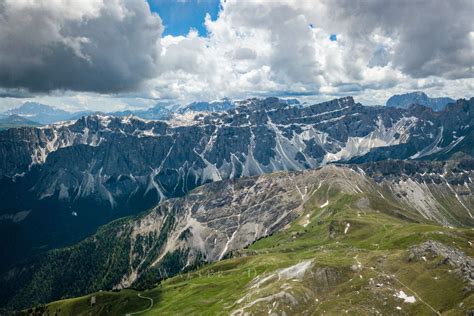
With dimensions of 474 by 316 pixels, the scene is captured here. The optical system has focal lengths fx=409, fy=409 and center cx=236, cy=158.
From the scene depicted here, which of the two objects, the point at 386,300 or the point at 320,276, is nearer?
the point at 386,300

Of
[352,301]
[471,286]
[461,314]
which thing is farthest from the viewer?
[352,301]

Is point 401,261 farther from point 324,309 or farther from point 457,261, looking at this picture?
point 324,309

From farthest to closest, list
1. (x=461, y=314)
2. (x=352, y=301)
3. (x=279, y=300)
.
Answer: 1. (x=279, y=300)
2. (x=352, y=301)
3. (x=461, y=314)

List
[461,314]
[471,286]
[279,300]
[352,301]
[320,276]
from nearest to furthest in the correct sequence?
1. [461,314]
2. [471,286]
3. [352,301]
4. [279,300]
5. [320,276]

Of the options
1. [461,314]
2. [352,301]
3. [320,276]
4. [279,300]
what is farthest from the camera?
[320,276]

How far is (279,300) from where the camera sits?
181 metres

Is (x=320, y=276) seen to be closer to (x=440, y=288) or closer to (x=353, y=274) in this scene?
(x=353, y=274)

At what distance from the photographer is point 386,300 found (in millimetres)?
162375

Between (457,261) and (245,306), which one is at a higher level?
(457,261)

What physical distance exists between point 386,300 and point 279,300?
45.0 meters

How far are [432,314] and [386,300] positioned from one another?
17498mm

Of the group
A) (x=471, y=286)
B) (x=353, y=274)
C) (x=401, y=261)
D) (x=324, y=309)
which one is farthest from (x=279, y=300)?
(x=471, y=286)

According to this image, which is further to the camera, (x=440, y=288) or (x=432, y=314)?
(x=440, y=288)

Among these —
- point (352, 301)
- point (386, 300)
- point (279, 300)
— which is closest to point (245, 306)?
point (279, 300)
